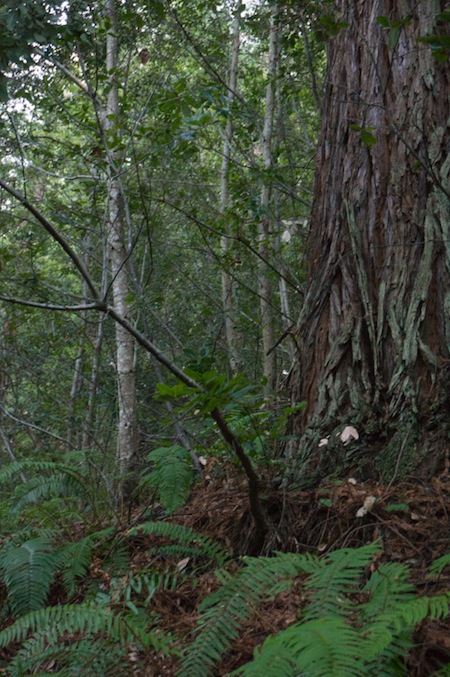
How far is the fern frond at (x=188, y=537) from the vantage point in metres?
3.16

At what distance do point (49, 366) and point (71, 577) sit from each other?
→ 1004 centimetres

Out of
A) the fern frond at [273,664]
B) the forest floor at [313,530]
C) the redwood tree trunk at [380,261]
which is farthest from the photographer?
the redwood tree trunk at [380,261]

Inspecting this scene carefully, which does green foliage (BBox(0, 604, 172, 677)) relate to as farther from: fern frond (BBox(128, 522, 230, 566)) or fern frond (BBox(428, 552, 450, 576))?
fern frond (BBox(428, 552, 450, 576))

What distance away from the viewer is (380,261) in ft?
12.2

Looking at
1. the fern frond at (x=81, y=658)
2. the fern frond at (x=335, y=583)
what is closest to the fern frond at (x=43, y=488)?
the fern frond at (x=81, y=658)

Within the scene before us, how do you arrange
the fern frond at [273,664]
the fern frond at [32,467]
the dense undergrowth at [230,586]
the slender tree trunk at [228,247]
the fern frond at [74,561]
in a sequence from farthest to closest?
the slender tree trunk at [228,247], the fern frond at [32,467], the fern frond at [74,561], the dense undergrowth at [230,586], the fern frond at [273,664]

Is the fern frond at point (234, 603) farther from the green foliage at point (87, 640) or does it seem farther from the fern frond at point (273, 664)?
the fern frond at point (273, 664)

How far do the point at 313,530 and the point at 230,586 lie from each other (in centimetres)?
75

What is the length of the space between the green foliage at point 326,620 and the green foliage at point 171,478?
0.77 meters

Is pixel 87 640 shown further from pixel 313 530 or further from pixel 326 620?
pixel 313 530

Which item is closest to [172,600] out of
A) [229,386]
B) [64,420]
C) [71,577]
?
[71,577]

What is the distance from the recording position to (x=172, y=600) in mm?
2930

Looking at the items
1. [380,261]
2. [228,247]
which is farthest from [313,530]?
[228,247]

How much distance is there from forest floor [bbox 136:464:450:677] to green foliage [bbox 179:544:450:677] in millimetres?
73
